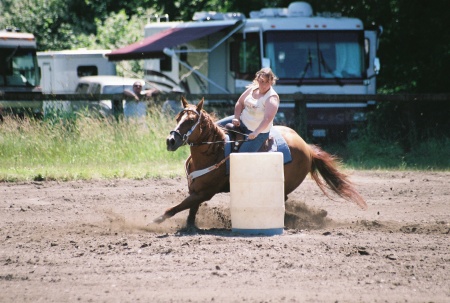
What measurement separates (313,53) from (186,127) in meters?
10.3

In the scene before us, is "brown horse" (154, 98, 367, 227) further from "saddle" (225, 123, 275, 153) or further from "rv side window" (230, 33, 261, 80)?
"rv side window" (230, 33, 261, 80)

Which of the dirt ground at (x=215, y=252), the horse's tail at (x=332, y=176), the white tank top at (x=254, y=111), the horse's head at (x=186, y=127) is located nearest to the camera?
the dirt ground at (x=215, y=252)

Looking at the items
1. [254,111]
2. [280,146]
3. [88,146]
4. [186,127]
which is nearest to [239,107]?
[254,111]

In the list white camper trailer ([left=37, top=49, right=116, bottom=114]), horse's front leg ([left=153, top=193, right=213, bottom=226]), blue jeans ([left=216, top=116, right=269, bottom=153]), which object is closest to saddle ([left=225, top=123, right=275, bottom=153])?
blue jeans ([left=216, top=116, right=269, bottom=153])

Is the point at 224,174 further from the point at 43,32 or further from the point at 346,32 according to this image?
the point at 43,32

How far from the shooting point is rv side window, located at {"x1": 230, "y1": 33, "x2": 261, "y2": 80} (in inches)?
778

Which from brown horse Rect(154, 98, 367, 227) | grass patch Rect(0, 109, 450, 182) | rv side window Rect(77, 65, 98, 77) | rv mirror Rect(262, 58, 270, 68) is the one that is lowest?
grass patch Rect(0, 109, 450, 182)

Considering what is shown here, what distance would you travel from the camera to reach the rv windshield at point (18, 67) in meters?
24.4

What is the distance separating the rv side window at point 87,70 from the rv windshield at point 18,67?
5730 mm

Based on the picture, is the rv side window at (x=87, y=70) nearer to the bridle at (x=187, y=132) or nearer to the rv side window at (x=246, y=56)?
the rv side window at (x=246, y=56)

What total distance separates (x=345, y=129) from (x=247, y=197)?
9.30m

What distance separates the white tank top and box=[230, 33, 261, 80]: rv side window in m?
9.36

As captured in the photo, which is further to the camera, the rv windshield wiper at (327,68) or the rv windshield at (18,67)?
the rv windshield at (18,67)

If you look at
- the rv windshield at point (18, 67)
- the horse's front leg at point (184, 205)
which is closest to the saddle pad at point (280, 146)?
the horse's front leg at point (184, 205)
